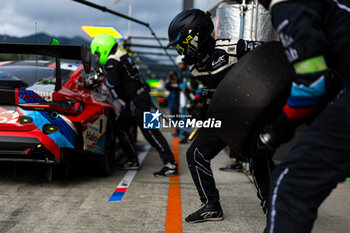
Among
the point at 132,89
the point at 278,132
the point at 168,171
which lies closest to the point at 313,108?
the point at 278,132

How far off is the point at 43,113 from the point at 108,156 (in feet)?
4.88

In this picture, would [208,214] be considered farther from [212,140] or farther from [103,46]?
[103,46]

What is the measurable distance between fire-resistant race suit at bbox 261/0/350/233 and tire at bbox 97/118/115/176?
Answer: 323 cm

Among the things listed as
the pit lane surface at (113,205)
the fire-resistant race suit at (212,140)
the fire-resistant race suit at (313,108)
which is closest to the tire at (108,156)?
the pit lane surface at (113,205)

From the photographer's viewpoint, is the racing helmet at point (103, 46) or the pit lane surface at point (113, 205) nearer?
the pit lane surface at point (113, 205)

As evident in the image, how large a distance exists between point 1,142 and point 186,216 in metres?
2.01

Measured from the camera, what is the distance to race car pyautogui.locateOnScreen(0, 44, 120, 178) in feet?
12.2

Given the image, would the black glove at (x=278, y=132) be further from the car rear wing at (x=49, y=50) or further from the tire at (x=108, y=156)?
the tire at (x=108, y=156)

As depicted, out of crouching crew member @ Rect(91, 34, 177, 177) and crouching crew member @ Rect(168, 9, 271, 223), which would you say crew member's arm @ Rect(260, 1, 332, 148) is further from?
crouching crew member @ Rect(91, 34, 177, 177)

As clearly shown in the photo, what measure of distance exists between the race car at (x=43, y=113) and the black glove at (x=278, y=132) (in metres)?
2.50

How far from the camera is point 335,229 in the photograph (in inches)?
122

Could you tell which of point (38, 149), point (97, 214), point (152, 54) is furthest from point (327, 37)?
point (152, 54)

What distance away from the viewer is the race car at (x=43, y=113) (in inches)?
146

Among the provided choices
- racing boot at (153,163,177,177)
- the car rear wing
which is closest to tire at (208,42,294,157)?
the car rear wing
